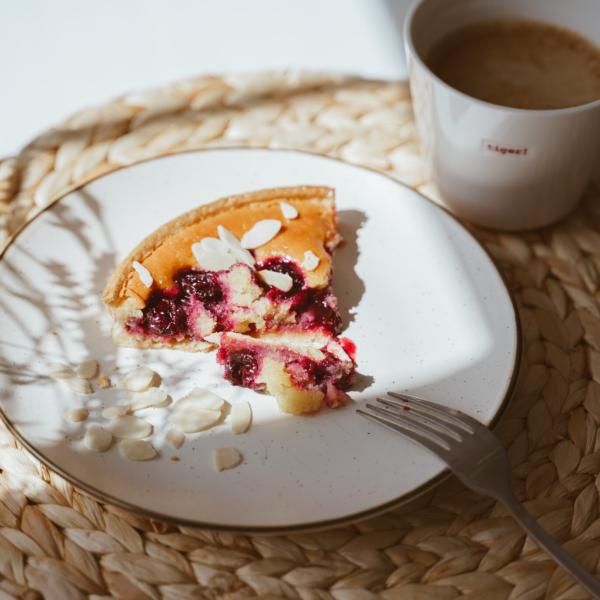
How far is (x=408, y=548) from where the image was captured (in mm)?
1761

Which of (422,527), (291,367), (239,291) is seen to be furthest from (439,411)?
(239,291)

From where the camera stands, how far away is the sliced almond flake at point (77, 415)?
5.98 feet

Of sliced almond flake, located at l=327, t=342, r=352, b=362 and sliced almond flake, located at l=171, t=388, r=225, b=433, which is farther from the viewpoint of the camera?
sliced almond flake, located at l=327, t=342, r=352, b=362

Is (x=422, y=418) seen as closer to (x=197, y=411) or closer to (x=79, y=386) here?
(x=197, y=411)

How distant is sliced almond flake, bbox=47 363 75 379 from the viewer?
1894 millimetres

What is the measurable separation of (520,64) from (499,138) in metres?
0.33

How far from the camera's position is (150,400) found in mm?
1866

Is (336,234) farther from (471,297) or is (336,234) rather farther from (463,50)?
(463,50)

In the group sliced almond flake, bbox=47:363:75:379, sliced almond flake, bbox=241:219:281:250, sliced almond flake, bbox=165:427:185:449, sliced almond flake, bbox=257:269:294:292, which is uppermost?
sliced almond flake, bbox=241:219:281:250

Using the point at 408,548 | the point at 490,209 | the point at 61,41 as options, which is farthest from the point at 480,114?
the point at 61,41

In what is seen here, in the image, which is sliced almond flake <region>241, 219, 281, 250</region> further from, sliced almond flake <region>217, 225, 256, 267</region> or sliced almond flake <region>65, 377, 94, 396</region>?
sliced almond flake <region>65, 377, 94, 396</region>

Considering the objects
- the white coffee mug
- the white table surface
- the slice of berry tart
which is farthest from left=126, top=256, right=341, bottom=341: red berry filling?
the white table surface

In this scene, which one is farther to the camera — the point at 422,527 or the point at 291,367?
the point at 291,367

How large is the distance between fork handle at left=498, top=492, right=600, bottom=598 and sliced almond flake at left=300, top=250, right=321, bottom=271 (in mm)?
714
